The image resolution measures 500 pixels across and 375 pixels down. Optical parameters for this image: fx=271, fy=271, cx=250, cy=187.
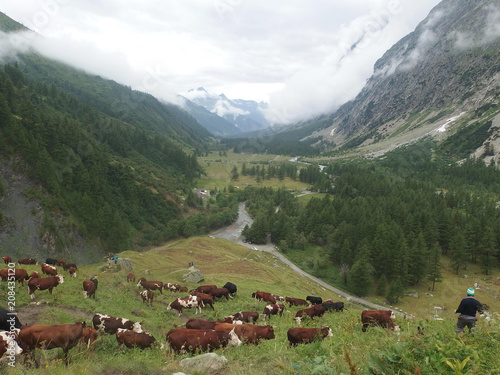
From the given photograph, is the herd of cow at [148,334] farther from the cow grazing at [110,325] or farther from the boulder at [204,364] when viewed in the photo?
the boulder at [204,364]

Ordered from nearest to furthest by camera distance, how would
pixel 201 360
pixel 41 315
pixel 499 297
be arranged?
pixel 201 360
pixel 41 315
pixel 499 297

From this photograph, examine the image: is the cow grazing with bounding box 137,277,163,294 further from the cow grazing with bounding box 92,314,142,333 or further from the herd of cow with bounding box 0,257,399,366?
the cow grazing with bounding box 92,314,142,333

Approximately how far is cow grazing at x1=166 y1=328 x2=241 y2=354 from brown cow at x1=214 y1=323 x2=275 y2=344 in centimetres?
56

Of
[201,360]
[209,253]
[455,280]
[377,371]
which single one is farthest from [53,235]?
[455,280]

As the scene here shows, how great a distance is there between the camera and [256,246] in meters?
111

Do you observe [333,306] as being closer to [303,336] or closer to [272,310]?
[272,310]

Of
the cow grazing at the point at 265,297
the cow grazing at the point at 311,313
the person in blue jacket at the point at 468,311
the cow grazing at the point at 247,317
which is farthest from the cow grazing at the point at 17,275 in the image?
the person in blue jacket at the point at 468,311

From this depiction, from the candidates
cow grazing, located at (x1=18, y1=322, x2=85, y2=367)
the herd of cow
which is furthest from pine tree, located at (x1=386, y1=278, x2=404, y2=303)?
cow grazing, located at (x1=18, y1=322, x2=85, y2=367)

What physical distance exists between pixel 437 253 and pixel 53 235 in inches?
3887

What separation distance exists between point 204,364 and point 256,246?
101 m

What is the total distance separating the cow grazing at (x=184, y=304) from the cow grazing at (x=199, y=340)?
9.28 m

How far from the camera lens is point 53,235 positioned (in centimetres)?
6931

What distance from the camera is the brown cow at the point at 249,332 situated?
15188 millimetres

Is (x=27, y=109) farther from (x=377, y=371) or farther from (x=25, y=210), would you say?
(x=377, y=371)
